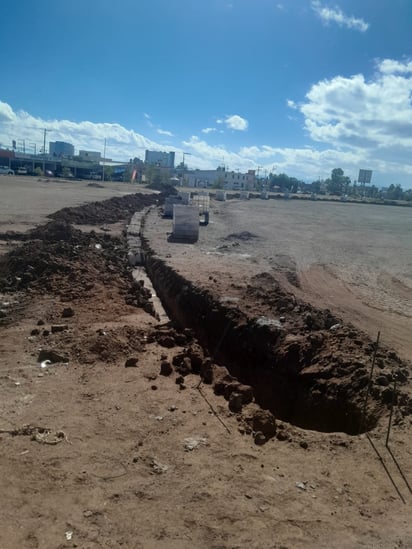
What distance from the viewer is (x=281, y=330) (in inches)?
292

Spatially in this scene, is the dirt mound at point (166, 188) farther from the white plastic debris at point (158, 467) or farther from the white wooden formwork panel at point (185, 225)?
the white plastic debris at point (158, 467)

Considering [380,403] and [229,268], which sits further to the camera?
[229,268]

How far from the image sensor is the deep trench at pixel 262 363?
5.63m

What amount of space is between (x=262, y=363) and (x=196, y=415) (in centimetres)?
189

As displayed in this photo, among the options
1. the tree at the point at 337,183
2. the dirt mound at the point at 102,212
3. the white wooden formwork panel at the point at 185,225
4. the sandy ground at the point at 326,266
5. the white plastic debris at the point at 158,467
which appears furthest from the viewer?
the tree at the point at 337,183

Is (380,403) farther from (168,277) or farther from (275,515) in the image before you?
(168,277)

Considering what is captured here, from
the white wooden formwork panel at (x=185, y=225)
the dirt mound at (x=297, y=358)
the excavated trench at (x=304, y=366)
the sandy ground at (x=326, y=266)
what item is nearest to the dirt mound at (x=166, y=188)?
the sandy ground at (x=326, y=266)

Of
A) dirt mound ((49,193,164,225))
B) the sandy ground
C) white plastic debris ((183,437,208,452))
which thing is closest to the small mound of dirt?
the sandy ground

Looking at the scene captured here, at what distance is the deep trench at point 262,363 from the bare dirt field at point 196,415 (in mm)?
25

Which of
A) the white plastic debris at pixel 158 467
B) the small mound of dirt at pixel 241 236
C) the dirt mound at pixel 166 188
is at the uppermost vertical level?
the dirt mound at pixel 166 188

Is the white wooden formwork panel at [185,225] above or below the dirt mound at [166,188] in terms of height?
below

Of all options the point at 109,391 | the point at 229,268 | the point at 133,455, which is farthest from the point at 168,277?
the point at 133,455

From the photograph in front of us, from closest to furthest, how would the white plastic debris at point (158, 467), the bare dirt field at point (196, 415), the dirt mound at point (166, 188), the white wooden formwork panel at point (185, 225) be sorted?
the bare dirt field at point (196, 415) < the white plastic debris at point (158, 467) < the white wooden formwork panel at point (185, 225) < the dirt mound at point (166, 188)

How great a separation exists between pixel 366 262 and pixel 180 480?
53.9 ft
